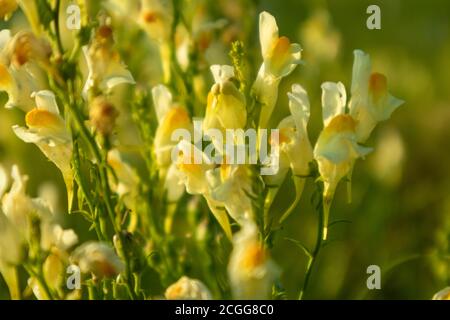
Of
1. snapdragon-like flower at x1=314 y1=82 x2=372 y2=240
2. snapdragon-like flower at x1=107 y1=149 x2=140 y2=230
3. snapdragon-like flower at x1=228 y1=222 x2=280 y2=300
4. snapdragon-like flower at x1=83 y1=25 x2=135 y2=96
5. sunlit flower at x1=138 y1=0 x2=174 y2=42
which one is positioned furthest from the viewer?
sunlit flower at x1=138 y1=0 x2=174 y2=42

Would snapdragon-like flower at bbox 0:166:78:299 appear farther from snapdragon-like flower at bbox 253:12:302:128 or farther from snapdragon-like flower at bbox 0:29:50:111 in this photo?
snapdragon-like flower at bbox 253:12:302:128

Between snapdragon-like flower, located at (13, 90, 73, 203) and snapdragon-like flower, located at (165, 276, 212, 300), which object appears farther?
snapdragon-like flower, located at (13, 90, 73, 203)

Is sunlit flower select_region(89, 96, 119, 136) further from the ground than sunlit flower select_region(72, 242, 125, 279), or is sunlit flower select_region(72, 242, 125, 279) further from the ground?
sunlit flower select_region(89, 96, 119, 136)

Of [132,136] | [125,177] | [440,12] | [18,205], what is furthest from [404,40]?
[18,205]

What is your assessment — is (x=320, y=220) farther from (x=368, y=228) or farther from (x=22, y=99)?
(x=368, y=228)

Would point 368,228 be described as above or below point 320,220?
below

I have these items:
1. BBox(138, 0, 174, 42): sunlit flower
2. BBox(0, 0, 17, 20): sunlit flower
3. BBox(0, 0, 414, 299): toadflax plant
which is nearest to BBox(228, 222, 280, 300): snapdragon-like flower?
BBox(0, 0, 414, 299): toadflax plant

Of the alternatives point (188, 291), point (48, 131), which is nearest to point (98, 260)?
point (188, 291)

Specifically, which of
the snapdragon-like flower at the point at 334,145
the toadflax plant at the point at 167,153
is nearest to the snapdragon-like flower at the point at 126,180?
the toadflax plant at the point at 167,153
